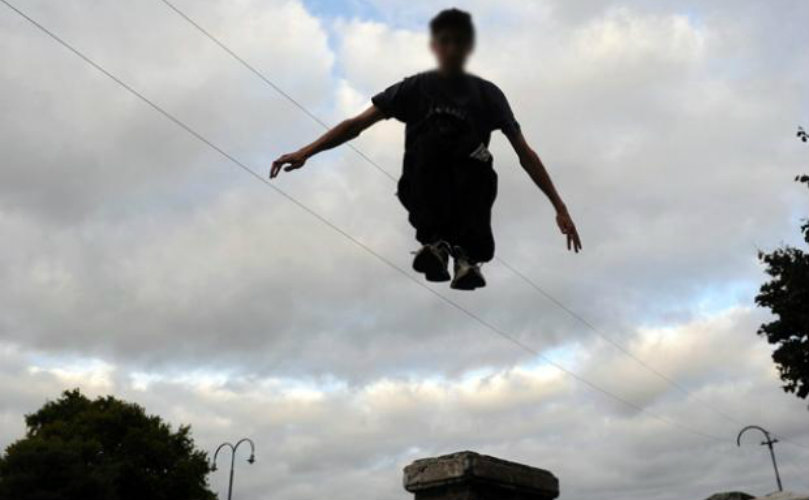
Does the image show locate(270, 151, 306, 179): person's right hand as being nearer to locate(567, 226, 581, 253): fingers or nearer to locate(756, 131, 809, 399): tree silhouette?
locate(567, 226, 581, 253): fingers

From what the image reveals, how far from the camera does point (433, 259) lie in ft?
13.5

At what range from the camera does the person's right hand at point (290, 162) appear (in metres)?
4.52

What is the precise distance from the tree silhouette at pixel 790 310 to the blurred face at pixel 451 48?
23.7m

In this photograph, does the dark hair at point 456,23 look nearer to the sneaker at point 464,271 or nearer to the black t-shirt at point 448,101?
the black t-shirt at point 448,101

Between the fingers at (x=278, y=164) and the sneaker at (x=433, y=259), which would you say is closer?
the sneaker at (x=433, y=259)

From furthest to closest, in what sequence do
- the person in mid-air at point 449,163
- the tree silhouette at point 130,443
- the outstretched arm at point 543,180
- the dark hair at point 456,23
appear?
the tree silhouette at point 130,443, the outstretched arm at point 543,180, the person in mid-air at point 449,163, the dark hair at point 456,23

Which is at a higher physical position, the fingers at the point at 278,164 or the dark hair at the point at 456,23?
the dark hair at the point at 456,23

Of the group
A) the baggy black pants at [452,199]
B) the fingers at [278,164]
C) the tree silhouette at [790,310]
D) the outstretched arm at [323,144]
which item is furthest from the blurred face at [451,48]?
the tree silhouette at [790,310]

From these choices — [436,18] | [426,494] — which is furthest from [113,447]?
[436,18]

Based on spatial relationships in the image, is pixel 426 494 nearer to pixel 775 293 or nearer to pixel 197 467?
pixel 775 293

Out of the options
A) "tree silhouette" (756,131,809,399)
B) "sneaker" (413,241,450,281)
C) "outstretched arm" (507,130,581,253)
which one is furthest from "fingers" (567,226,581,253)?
"tree silhouette" (756,131,809,399)

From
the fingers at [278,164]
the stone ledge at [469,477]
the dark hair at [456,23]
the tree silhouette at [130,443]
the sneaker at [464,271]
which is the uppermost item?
the tree silhouette at [130,443]

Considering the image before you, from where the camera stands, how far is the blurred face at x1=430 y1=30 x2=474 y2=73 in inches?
144

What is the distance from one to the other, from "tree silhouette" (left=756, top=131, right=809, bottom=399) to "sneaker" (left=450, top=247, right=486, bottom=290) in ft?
76.5
